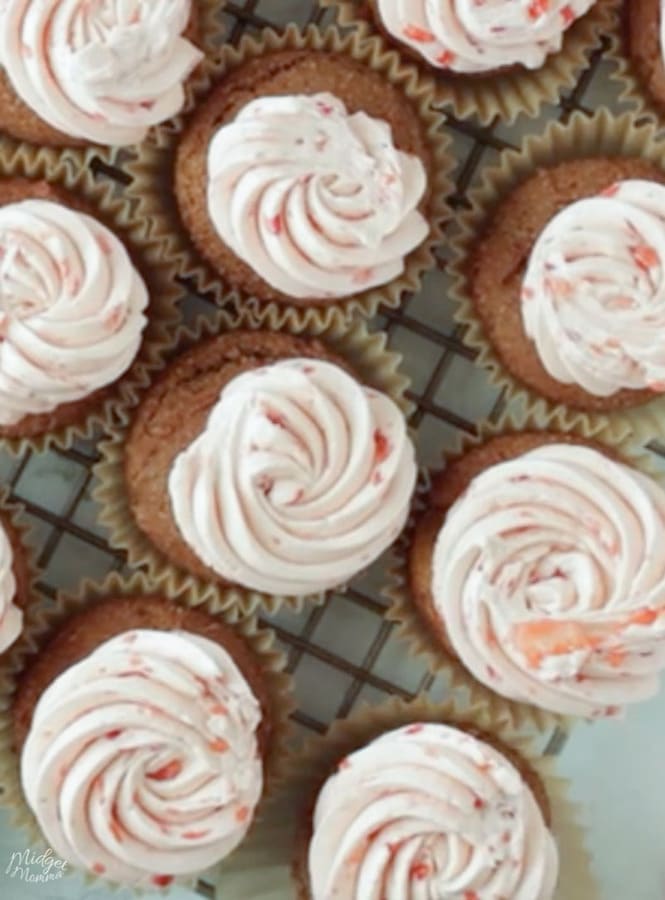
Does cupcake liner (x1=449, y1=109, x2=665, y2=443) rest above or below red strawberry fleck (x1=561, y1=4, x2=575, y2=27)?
below

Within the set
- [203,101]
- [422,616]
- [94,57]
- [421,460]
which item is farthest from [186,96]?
[422,616]

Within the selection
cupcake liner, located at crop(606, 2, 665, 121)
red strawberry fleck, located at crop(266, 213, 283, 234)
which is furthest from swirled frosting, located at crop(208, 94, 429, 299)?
cupcake liner, located at crop(606, 2, 665, 121)

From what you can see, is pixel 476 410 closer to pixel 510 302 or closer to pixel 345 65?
pixel 510 302

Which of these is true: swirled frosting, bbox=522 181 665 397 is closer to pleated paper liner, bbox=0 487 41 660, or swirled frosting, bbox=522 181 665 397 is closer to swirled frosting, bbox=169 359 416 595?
swirled frosting, bbox=169 359 416 595

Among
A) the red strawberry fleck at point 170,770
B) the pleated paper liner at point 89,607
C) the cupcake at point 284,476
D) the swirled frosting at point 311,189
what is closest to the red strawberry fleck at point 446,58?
the swirled frosting at point 311,189

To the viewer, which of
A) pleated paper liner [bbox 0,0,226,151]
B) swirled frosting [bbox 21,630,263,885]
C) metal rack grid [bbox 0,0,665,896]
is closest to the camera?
swirled frosting [bbox 21,630,263,885]

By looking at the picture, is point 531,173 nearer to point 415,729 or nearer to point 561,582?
point 561,582

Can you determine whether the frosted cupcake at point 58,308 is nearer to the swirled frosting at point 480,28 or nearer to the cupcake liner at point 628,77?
the swirled frosting at point 480,28
